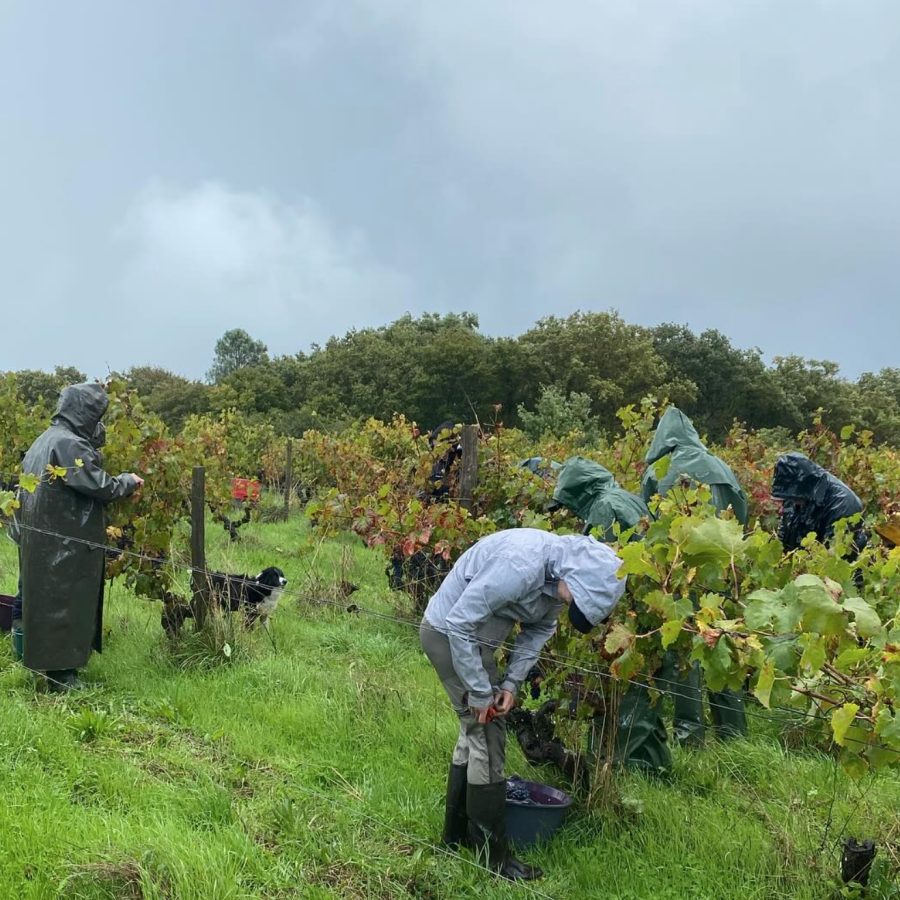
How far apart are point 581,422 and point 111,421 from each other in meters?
21.4

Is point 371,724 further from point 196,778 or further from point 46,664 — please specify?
point 46,664

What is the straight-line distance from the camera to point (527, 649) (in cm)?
296

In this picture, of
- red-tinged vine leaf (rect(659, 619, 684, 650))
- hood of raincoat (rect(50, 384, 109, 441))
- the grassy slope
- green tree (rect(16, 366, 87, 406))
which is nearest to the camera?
red-tinged vine leaf (rect(659, 619, 684, 650))

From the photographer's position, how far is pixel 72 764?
11.4ft

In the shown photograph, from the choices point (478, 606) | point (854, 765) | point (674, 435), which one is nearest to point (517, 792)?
point (478, 606)

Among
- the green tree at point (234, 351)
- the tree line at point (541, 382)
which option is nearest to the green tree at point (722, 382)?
the tree line at point (541, 382)

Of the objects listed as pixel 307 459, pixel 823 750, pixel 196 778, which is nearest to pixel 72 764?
pixel 196 778

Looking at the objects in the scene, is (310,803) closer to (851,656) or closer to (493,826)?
(493,826)

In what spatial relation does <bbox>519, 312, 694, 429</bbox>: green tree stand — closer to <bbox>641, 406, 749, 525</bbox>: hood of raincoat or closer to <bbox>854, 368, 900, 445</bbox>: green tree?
<bbox>854, 368, 900, 445</bbox>: green tree

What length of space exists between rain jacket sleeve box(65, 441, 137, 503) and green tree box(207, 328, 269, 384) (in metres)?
69.9

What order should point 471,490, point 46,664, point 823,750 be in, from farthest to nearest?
point 471,490
point 46,664
point 823,750

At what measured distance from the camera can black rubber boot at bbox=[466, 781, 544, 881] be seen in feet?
9.25

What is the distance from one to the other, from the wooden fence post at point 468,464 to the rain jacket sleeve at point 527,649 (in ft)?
7.54

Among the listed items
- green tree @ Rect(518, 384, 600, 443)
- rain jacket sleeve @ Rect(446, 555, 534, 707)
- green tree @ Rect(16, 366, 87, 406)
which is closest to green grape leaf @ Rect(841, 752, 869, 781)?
rain jacket sleeve @ Rect(446, 555, 534, 707)
